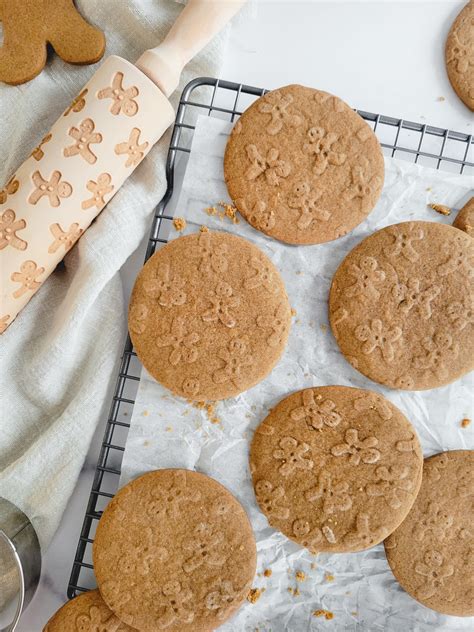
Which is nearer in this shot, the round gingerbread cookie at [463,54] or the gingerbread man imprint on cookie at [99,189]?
the gingerbread man imprint on cookie at [99,189]

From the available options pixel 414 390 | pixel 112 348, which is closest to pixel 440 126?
pixel 414 390

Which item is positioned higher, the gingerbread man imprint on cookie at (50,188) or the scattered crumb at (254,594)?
the gingerbread man imprint on cookie at (50,188)

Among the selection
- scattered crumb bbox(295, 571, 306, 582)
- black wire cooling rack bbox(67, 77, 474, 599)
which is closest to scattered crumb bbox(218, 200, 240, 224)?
black wire cooling rack bbox(67, 77, 474, 599)

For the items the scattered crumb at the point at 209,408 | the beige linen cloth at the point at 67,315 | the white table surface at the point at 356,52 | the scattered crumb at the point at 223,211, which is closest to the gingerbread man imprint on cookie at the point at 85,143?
the beige linen cloth at the point at 67,315

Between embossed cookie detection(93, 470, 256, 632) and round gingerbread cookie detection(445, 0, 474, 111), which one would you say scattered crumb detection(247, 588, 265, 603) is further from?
round gingerbread cookie detection(445, 0, 474, 111)

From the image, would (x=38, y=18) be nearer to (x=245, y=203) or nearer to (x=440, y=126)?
(x=245, y=203)

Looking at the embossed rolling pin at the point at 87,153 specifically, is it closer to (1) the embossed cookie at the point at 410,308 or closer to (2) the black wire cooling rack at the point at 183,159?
(2) the black wire cooling rack at the point at 183,159
